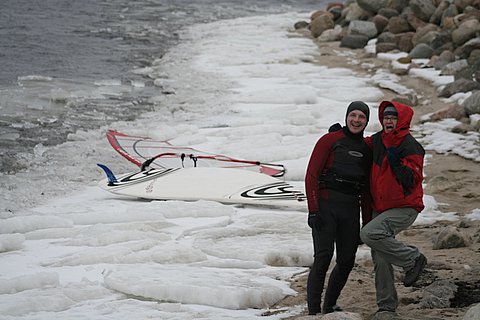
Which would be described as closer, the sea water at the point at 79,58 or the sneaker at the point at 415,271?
the sneaker at the point at 415,271

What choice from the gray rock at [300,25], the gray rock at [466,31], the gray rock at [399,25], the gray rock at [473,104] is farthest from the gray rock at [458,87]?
the gray rock at [300,25]

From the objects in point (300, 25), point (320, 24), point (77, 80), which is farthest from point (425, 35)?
point (77, 80)

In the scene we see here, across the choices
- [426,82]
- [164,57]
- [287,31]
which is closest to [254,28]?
[287,31]

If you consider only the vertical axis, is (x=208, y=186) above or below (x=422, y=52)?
below

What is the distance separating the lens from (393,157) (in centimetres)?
524

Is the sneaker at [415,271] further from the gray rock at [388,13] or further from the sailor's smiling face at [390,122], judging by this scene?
the gray rock at [388,13]

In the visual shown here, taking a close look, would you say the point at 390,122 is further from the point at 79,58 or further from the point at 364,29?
the point at 364,29

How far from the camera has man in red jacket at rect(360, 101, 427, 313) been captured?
525 cm

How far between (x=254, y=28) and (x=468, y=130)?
16665 mm

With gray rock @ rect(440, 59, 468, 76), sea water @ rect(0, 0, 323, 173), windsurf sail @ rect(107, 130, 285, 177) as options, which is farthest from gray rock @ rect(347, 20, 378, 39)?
windsurf sail @ rect(107, 130, 285, 177)

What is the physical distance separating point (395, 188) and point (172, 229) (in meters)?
3.56

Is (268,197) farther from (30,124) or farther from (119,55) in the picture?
(119,55)

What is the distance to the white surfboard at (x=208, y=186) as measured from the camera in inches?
365

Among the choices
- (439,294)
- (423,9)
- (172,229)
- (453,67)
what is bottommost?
(172,229)
